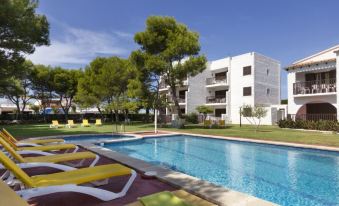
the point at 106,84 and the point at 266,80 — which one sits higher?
the point at 266,80

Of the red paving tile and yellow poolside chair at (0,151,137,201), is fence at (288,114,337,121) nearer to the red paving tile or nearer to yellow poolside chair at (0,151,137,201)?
the red paving tile

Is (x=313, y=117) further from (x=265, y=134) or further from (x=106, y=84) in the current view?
(x=106, y=84)

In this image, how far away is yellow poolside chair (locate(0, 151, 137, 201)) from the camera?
12.9 ft

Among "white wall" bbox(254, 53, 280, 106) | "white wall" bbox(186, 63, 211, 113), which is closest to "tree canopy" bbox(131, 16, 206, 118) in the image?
"white wall" bbox(254, 53, 280, 106)

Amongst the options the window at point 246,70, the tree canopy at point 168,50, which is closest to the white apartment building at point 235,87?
the window at point 246,70

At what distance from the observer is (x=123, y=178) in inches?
258

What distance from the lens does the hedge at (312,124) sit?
2100cm

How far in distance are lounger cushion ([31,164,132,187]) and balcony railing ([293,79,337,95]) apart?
79.2 feet

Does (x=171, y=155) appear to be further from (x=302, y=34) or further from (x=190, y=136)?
(x=302, y=34)

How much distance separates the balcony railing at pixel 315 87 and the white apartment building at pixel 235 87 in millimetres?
6385

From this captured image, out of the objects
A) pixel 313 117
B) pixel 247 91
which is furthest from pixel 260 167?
pixel 247 91

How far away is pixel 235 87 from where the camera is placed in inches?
1503

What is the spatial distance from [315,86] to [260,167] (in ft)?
59.6

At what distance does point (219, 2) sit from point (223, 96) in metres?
20.6
